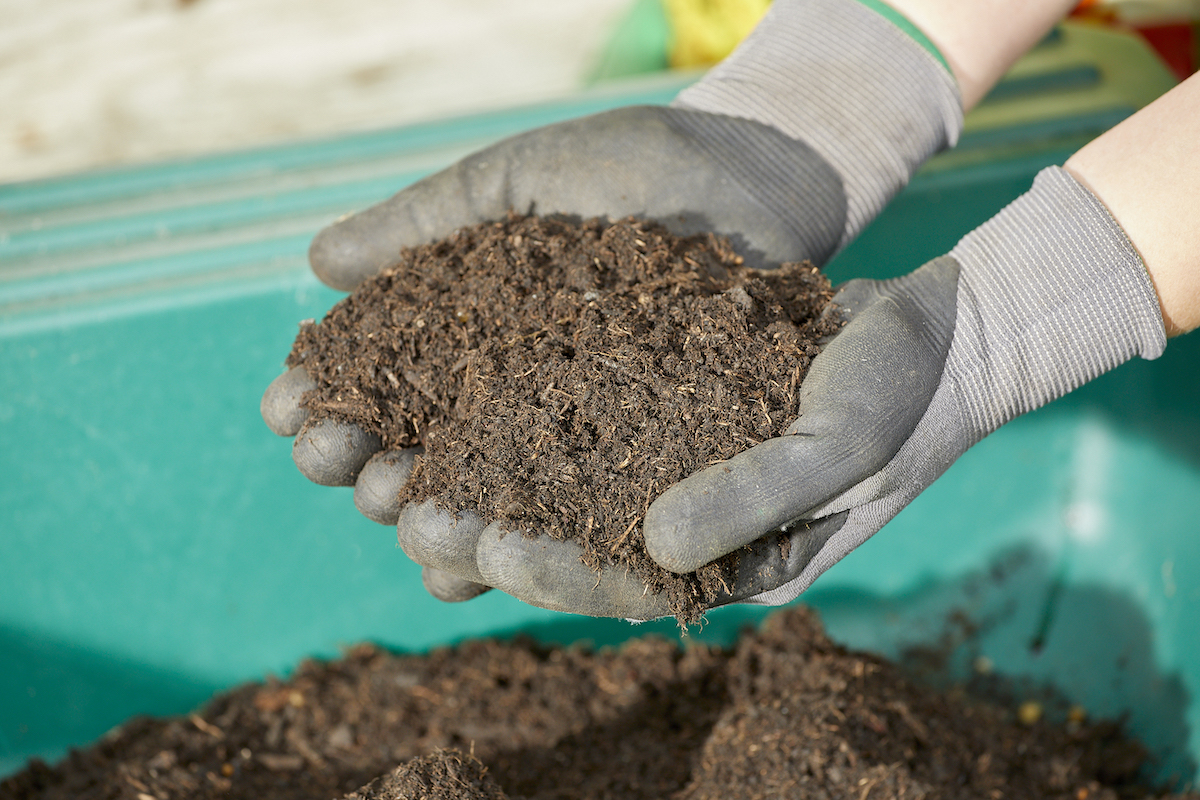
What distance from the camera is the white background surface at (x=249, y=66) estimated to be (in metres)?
2.50

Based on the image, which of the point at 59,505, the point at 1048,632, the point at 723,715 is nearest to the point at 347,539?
the point at 59,505

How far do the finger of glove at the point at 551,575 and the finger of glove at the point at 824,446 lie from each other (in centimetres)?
8

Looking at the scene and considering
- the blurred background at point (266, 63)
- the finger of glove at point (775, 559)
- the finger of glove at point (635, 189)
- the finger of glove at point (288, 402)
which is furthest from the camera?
the blurred background at point (266, 63)

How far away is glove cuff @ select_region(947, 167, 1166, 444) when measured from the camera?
→ 98 cm

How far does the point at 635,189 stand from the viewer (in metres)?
1.15

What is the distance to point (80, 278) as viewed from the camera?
4.20 ft

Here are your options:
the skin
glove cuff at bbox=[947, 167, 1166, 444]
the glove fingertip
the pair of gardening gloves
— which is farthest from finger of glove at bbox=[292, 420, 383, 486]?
the skin

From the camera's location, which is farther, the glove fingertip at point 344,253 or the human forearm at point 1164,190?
the glove fingertip at point 344,253

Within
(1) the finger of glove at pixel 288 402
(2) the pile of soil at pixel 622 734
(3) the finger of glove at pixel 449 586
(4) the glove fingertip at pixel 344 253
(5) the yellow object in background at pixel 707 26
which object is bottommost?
(2) the pile of soil at pixel 622 734

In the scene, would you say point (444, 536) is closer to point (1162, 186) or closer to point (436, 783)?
point (436, 783)

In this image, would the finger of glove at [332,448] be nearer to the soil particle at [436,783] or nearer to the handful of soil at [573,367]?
the handful of soil at [573,367]

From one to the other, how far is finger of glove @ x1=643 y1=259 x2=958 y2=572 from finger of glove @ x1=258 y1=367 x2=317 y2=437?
47 cm

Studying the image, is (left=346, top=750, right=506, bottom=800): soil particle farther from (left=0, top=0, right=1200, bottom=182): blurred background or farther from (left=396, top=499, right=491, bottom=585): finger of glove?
(left=0, top=0, right=1200, bottom=182): blurred background

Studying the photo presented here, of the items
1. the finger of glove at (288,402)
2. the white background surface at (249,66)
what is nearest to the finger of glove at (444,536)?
the finger of glove at (288,402)
